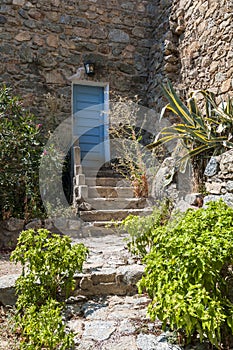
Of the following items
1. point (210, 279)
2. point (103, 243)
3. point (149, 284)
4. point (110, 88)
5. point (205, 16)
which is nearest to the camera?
point (210, 279)

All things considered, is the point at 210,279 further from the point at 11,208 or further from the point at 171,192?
the point at 11,208

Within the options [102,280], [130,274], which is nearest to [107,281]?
[102,280]

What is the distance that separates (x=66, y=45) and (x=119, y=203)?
3137mm

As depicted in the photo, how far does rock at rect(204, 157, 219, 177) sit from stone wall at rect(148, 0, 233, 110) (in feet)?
5.50

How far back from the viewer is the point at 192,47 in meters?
5.16

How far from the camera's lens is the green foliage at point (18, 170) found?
12.9ft

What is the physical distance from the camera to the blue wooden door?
5.84 m

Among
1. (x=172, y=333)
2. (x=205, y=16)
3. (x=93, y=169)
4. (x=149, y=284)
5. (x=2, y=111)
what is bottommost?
(x=172, y=333)

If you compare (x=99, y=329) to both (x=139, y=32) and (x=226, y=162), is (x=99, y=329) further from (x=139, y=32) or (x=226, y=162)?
(x=139, y=32)

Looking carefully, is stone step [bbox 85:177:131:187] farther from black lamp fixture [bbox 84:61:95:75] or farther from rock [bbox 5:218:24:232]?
black lamp fixture [bbox 84:61:95:75]

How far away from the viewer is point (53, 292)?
2.12m

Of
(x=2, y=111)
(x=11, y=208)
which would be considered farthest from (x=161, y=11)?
(x=11, y=208)

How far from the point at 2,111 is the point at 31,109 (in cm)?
120

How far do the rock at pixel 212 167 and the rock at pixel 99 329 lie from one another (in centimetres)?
170
